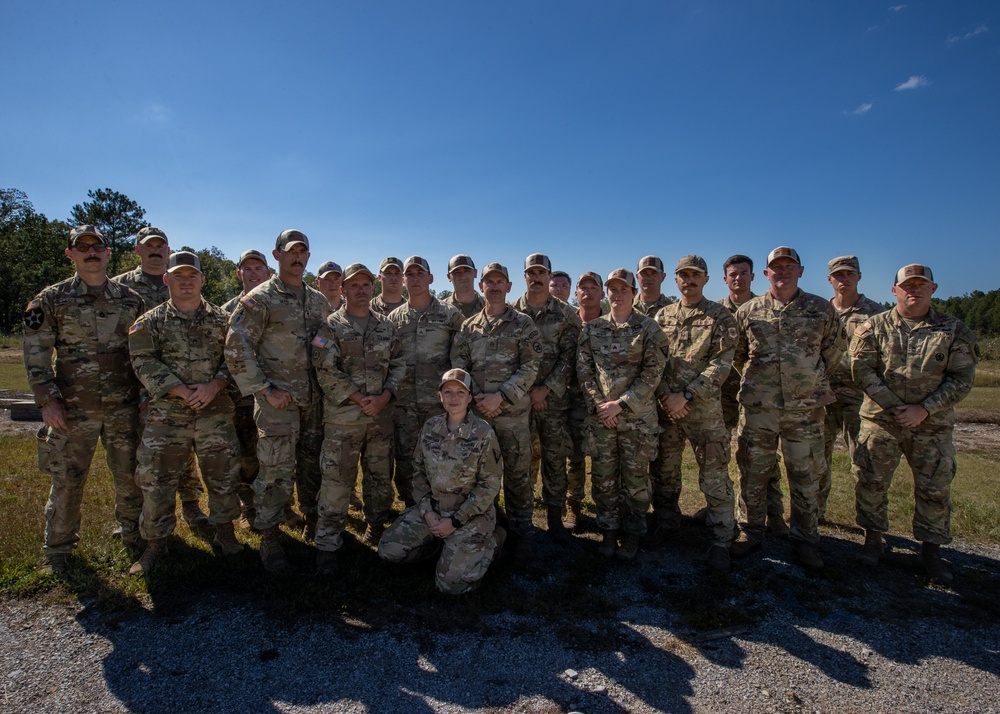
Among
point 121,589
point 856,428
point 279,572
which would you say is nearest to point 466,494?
point 279,572

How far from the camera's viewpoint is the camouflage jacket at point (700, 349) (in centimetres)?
494

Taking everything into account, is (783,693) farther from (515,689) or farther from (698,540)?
(698,540)

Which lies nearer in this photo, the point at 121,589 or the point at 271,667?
the point at 271,667

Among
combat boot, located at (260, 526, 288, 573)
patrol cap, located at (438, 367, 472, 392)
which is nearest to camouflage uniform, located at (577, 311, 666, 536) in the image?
patrol cap, located at (438, 367, 472, 392)

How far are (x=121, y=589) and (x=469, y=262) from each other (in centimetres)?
444

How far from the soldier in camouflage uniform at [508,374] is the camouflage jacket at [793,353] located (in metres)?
2.21

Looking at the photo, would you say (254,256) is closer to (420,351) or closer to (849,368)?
(420,351)

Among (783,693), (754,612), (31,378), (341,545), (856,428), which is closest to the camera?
(783,693)

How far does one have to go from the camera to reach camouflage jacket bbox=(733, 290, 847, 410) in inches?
193

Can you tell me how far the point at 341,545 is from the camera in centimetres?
480

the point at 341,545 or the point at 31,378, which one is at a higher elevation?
the point at 31,378

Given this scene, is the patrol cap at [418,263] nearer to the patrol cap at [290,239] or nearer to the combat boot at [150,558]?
the patrol cap at [290,239]

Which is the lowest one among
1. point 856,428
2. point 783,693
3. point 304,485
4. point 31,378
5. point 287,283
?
point 783,693

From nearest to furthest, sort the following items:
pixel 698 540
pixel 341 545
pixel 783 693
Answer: pixel 783 693 → pixel 341 545 → pixel 698 540
